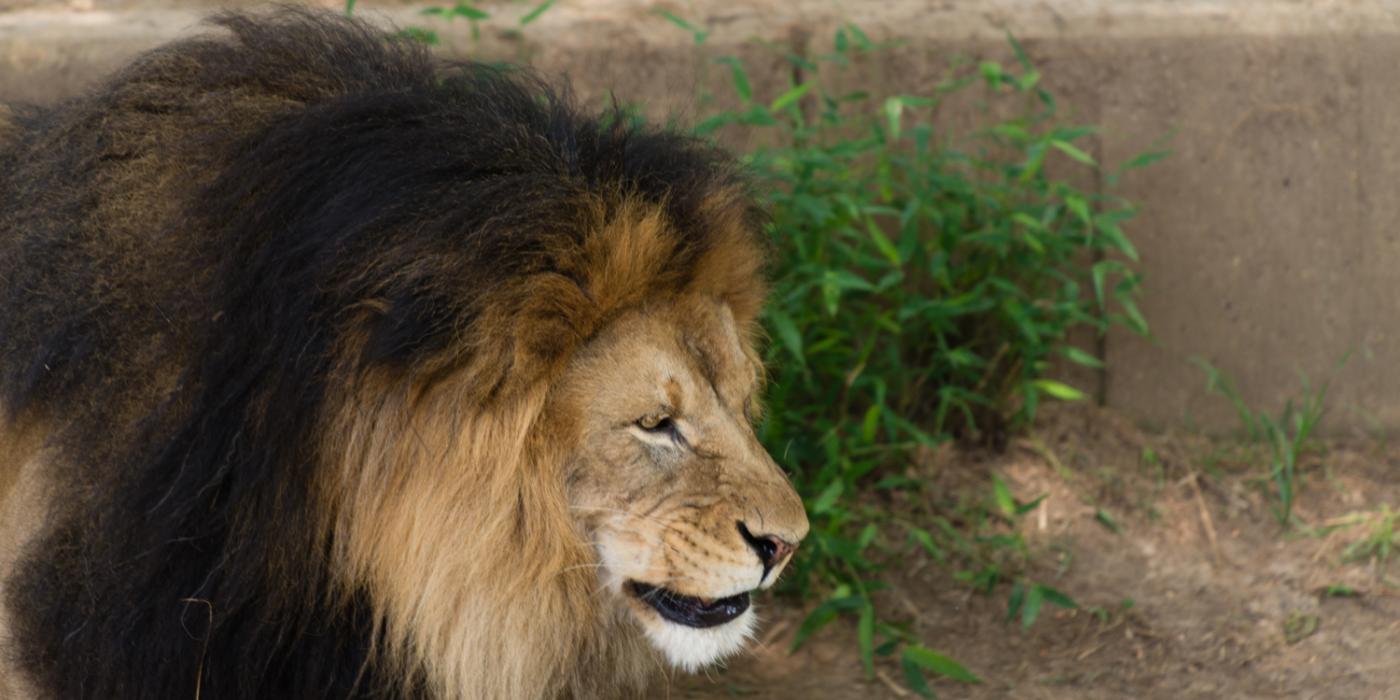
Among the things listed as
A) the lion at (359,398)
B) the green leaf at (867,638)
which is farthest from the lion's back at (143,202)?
the green leaf at (867,638)

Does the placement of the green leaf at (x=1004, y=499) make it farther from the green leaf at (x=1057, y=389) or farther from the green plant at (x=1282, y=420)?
the green plant at (x=1282, y=420)

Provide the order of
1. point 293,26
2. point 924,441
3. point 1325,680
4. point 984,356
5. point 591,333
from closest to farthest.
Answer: point 591,333, point 293,26, point 1325,680, point 924,441, point 984,356

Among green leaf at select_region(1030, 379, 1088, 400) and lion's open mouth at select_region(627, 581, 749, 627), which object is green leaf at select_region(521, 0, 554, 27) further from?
lion's open mouth at select_region(627, 581, 749, 627)

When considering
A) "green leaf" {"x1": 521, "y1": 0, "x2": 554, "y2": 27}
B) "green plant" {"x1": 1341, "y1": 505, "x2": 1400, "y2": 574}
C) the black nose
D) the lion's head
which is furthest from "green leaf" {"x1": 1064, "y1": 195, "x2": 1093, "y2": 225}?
the black nose

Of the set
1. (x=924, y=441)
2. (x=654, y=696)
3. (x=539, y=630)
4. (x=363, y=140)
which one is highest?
(x=363, y=140)

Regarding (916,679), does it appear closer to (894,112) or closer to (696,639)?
(696,639)

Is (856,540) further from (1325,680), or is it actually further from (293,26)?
(293,26)

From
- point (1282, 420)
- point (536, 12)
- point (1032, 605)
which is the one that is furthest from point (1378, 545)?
point (536, 12)

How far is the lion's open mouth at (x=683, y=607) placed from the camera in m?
2.15

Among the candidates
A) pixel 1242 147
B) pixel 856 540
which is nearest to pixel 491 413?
pixel 856 540

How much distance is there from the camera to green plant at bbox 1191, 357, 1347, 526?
3584mm

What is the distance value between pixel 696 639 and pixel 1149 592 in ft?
4.84

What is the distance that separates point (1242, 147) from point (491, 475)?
2359 mm

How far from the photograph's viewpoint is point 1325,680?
2.91 meters
